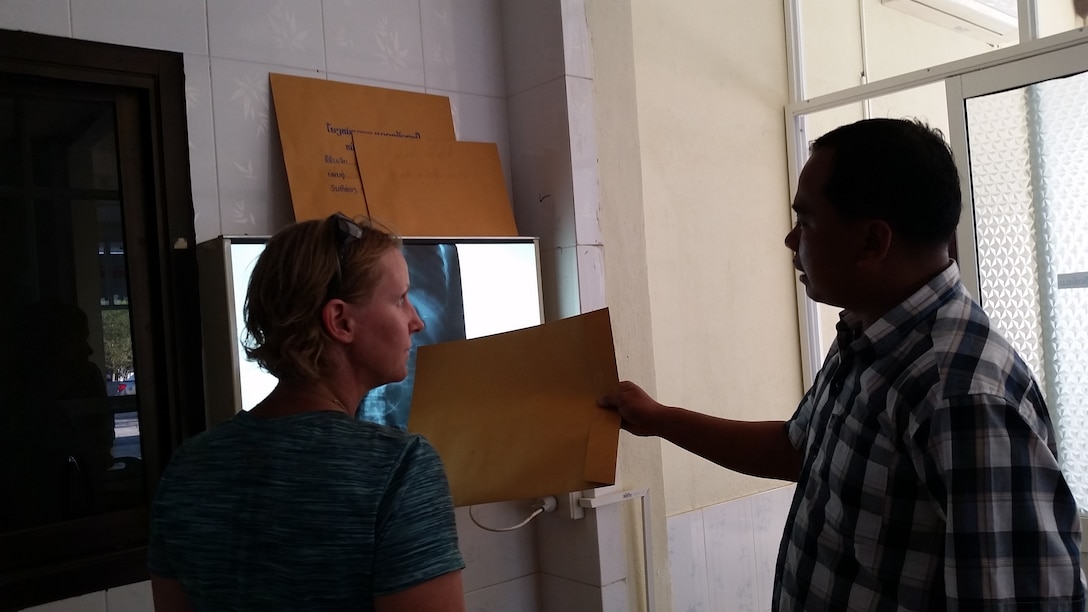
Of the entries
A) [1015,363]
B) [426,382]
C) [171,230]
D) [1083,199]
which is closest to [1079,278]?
[1083,199]

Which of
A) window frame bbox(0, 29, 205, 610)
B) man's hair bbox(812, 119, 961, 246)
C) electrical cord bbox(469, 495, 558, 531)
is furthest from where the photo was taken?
electrical cord bbox(469, 495, 558, 531)

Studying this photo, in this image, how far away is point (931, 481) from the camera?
3.12 feet

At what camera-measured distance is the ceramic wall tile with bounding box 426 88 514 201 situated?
216 cm

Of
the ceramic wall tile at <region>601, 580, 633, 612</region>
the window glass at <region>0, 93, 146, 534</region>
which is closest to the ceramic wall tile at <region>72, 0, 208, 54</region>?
the window glass at <region>0, 93, 146, 534</region>

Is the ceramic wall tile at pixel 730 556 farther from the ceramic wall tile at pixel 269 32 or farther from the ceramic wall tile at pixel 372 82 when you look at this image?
the ceramic wall tile at pixel 269 32

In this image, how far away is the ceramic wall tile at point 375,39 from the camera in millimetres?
1962

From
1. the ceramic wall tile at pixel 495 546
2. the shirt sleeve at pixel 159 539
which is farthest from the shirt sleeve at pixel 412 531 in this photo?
the ceramic wall tile at pixel 495 546

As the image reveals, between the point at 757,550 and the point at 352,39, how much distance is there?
2.23 meters

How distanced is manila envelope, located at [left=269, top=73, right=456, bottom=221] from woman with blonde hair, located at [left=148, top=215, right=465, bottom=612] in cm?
87

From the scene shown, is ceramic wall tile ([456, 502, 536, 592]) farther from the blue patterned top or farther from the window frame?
the blue patterned top

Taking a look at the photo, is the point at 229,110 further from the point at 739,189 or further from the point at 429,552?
the point at 739,189

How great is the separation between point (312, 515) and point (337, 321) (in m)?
0.23

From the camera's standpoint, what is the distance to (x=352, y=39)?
78.2 inches

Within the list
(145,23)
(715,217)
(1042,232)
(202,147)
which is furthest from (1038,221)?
(145,23)
